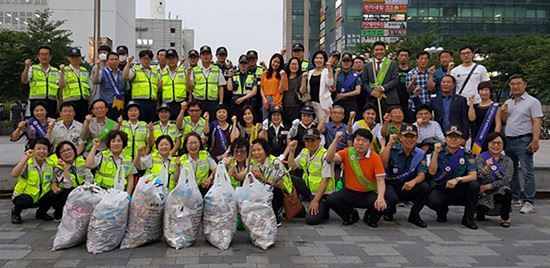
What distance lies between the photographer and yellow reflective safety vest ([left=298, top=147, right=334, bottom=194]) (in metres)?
6.32

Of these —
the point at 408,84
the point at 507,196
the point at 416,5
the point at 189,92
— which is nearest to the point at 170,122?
the point at 189,92

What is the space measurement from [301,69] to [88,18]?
60.9 m

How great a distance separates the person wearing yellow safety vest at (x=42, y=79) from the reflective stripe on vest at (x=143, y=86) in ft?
3.74

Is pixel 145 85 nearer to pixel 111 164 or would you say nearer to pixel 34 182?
pixel 111 164

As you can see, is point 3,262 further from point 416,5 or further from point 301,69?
point 416,5

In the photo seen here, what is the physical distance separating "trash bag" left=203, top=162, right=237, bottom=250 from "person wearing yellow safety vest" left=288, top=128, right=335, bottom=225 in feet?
4.43

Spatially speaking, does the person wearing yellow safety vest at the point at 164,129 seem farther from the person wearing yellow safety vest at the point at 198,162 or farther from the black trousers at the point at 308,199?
the black trousers at the point at 308,199

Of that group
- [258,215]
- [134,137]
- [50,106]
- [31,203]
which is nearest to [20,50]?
[50,106]

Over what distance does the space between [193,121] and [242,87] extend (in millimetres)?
1387

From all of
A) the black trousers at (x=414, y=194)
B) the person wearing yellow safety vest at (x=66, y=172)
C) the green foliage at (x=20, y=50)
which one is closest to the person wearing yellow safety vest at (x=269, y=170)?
the black trousers at (x=414, y=194)

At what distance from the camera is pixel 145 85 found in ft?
26.0

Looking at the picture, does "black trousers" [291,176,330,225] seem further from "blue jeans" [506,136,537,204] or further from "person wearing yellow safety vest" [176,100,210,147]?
"blue jeans" [506,136,537,204]

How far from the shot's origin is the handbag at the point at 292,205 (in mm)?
6291

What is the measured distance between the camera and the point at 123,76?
25.8ft
